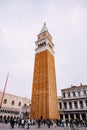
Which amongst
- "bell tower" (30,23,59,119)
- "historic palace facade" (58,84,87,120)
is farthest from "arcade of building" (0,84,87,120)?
"bell tower" (30,23,59,119)

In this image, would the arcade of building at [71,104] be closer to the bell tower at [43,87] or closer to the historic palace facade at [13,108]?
the historic palace facade at [13,108]

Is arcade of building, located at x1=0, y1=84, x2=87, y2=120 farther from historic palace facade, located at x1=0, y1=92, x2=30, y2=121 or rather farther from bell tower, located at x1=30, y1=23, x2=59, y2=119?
bell tower, located at x1=30, y1=23, x2=59, y2=119

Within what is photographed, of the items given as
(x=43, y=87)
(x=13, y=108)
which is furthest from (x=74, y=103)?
(x=13, y=108)

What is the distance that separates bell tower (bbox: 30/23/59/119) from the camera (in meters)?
33.0

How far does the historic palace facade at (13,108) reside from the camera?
4749cm

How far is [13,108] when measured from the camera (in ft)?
169

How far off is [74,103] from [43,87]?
39.8ft

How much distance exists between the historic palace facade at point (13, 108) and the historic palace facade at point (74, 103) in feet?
59.4

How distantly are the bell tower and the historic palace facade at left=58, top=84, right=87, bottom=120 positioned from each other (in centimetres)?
509

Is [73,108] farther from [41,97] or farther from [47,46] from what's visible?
[47,46]

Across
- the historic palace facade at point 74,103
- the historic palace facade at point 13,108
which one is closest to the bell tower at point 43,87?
the historic palace facade at point 74,103

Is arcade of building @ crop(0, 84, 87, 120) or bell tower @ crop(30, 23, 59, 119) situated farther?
arcade of building @ crop(0, 84, 87, 120)

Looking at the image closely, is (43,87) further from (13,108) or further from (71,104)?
(13,108)

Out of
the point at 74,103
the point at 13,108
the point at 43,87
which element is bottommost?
the point at 13,108
